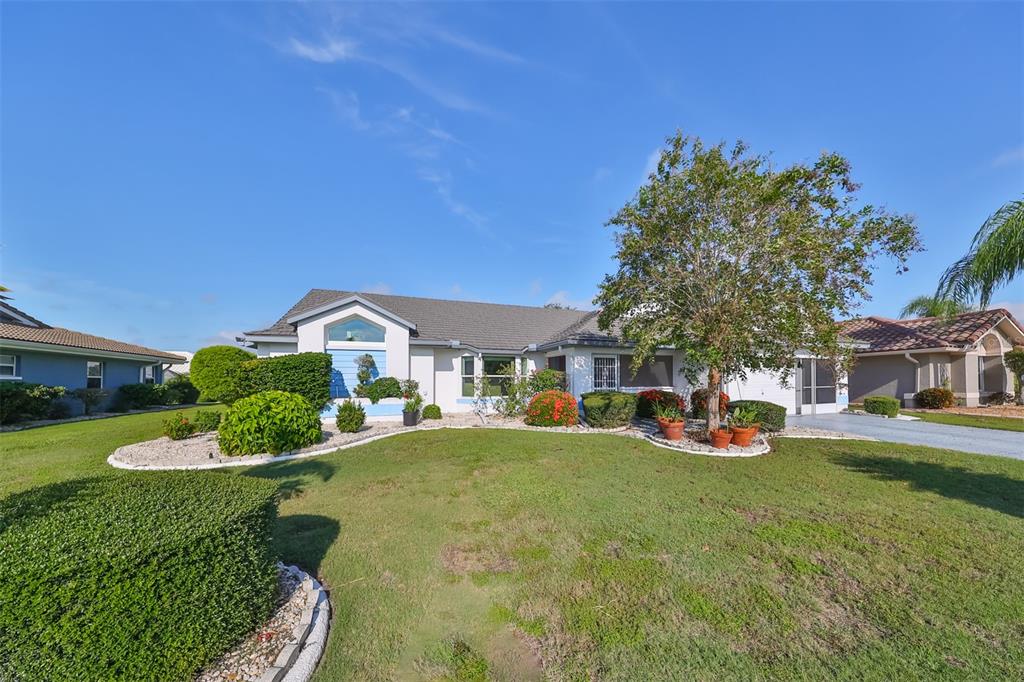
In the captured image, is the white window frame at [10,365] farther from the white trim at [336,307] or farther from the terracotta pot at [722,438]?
the terracotta pot at [722,438]

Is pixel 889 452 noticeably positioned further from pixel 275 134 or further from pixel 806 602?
pixel 275 134

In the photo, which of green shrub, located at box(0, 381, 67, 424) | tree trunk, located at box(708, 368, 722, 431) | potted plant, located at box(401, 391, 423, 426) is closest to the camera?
tree trunk, located at box(708, 368, 722, 431)

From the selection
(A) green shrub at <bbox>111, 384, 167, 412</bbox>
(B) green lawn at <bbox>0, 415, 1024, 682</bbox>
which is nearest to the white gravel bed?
(B) green lawn at <bbox>0, 415, 1024, 682</bbox>

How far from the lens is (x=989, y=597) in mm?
3559

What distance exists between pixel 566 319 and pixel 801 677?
20.4 meters

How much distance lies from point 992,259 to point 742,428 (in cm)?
540

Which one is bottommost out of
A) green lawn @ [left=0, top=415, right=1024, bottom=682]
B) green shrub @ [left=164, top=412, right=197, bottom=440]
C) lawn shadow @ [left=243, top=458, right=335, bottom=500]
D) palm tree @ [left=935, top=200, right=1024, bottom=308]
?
lawn shadow @ [left=243, top=458, right=335, bottom=500]

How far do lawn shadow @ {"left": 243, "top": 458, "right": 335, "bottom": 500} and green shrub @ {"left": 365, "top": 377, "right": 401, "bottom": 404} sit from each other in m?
5.54

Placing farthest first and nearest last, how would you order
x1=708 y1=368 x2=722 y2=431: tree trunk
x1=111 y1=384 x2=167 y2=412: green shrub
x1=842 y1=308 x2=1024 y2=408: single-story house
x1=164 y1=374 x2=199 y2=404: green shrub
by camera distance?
1. x1=164 y1=374 x2=199 y2=404: green shrub
2. x1=111 y1=384 x2=167 y2=412: green shrub
3. x1=842 y1=308 x2=1024 y2=408: single-story house
4. x1=708 y1=368 x2=722 y2=431: tree trunk

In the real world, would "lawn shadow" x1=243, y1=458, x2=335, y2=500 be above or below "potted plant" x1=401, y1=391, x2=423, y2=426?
below

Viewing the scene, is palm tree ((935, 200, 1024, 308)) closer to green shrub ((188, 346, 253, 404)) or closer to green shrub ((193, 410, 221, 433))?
green shrub ((188, 346, 253, 404))

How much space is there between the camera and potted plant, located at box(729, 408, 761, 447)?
984cm

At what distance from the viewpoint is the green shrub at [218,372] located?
12367 mm

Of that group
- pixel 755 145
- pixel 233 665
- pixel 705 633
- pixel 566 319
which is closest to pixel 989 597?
pixel 705 633
